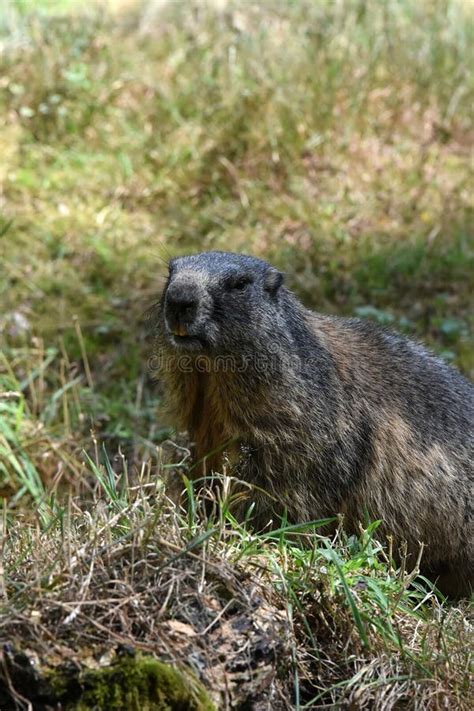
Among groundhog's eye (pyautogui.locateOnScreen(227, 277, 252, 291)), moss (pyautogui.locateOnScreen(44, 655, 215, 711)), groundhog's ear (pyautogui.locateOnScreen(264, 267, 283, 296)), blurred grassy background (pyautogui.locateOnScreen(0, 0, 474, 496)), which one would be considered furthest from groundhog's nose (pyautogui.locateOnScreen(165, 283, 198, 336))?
blurred grassy background (pyautogui.locateOnScreen(0, 0, 474, 496))

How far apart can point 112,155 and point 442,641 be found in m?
6.92

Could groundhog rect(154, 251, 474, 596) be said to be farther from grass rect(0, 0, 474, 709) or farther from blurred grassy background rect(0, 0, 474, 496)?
blurred grassy background rect(0, 0, 474, 496)

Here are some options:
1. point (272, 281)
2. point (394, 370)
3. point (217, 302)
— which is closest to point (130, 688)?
point (217, 302)

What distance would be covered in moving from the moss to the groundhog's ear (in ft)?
8.01

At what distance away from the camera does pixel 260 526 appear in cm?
500

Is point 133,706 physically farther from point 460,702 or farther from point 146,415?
point 146,415

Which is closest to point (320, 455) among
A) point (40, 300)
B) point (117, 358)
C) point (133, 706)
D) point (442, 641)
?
point (442, 641)

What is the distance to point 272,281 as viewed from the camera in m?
5.29

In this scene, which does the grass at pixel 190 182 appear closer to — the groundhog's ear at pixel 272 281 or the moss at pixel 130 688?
the groundhog's ear at pixel 272 281

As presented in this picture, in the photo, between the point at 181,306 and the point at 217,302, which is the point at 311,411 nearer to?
the point at 217,302

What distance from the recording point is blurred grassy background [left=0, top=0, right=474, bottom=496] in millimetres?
8227

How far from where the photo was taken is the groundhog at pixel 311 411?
5.02m

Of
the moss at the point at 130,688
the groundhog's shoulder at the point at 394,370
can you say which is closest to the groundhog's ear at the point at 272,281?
the groundhog's shoulder at the point at 394,370

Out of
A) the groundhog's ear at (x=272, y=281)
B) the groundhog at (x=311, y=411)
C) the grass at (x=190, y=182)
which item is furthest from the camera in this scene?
the grass at (x=190, y=182)
